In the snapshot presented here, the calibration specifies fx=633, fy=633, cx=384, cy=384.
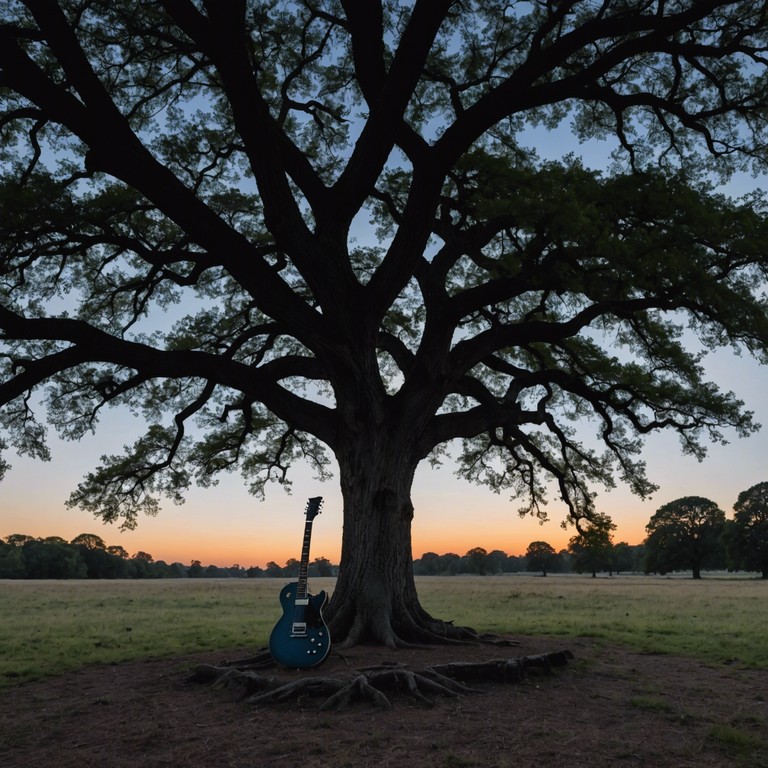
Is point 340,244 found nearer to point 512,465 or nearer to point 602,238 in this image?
point 602,238

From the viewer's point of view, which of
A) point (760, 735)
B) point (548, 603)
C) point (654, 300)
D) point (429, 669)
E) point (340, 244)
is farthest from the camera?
point (548, 603)

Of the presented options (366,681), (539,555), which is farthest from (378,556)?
(539,555)

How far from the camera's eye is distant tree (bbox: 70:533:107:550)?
90.2 meters

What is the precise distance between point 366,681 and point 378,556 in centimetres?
375

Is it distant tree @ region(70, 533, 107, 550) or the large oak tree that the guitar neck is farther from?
distant tree @ region(70, 533, 107, 550)

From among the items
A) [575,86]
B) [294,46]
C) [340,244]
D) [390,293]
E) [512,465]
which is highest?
[294,46]

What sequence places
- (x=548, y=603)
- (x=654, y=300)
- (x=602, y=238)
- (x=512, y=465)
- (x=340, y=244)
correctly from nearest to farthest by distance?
(x=602, y=238), (x=340, y=244), (x=654, y=300), (x=512, y=465), (x=548, y=603)

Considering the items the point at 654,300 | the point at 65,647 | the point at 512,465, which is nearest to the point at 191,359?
the point at 65,647

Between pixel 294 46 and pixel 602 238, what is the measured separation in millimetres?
8143

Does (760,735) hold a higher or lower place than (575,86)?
lower

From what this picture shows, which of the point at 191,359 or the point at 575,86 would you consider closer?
the point at 575,86

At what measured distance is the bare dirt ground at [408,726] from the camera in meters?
5.25

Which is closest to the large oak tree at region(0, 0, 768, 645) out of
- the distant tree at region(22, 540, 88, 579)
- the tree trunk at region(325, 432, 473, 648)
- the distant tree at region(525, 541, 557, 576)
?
the tree trunk at region(325, 432, 473, 648)

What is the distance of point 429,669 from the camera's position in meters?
7.84
